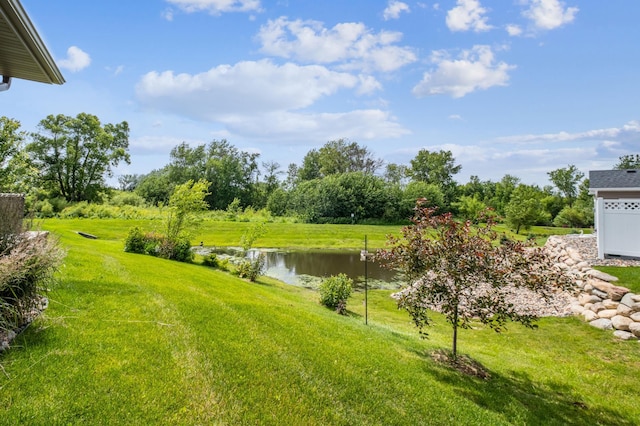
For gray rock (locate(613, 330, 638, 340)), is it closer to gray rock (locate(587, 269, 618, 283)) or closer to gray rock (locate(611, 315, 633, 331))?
gray rock (locate(611, 315, 633, 331))

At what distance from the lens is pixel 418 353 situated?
5.64 metres

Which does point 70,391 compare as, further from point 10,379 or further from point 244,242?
point 244,242

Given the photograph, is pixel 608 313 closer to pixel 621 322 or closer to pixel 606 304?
pixel 606 304

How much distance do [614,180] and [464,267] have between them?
14.1m

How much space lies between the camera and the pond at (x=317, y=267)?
15.0 meters

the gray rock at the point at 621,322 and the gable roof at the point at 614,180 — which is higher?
the gable roof at the point at 614,180

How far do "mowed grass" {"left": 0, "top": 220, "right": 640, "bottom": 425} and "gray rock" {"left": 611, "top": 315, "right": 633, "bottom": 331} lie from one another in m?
0.74

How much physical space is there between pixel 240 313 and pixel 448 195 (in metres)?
50.4

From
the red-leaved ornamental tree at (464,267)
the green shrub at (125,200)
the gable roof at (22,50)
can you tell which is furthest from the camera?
the green shrub at (125,200)

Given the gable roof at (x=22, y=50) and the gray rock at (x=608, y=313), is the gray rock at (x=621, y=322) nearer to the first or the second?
the gray rock at (x=608, y=313)

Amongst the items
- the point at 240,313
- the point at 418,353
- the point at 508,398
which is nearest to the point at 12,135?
the point at 240,313

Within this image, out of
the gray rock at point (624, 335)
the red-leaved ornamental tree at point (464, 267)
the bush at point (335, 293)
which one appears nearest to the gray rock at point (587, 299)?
the gray rock at point (624, 335)

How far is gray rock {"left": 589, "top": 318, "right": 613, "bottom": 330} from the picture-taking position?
26.1 feet

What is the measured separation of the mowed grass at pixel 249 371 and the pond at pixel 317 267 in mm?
8109
